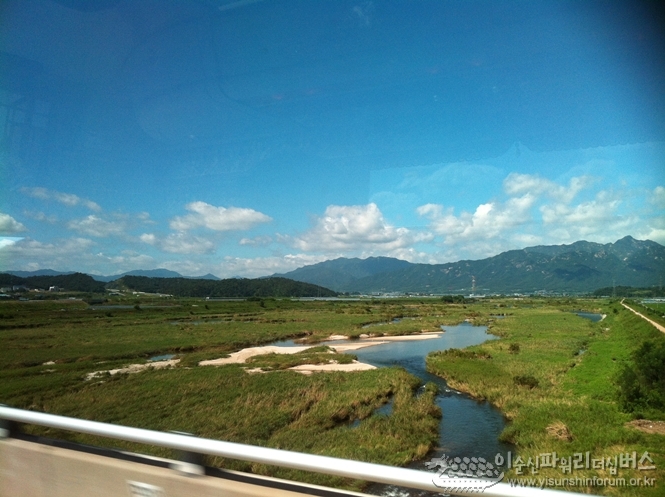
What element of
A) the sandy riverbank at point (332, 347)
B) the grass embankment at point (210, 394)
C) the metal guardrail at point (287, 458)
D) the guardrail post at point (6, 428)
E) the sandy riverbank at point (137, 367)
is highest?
the metal guardrail at point (287, 458)

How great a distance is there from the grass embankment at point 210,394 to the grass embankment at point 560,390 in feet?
5.99

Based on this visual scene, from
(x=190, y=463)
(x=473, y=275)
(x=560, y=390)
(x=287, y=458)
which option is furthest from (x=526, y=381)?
(x=473, y=275)

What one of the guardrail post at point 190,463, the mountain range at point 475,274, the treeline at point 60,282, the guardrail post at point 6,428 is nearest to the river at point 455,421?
the guardrail post at point 190,463

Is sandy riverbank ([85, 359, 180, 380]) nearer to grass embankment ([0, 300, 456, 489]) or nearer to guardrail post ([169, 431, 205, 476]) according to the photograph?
grass embankment ([0, 300, 456, 489])

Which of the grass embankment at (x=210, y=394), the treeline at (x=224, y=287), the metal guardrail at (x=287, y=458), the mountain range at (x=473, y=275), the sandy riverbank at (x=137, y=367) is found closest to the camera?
the metal guardrail at (x=287, y=458)

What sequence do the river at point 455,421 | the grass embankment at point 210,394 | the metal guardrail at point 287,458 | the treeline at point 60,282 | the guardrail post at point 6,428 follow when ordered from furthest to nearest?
the treeline at point 60,282 → the river at point 455,421 → the grass embankment at point 210,394 → the guardrail post at point 6,428 → the metal guardrail at point 287,458

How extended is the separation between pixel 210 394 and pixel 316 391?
280 centimetres

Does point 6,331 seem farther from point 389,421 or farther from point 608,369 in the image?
point 608,369

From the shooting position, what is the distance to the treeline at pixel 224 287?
27575 millimetres

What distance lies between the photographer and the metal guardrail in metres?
2.30

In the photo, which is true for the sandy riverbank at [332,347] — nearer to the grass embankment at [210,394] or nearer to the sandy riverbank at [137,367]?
the grass embankment at [210,394]

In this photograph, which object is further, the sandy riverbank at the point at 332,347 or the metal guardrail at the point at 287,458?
the sandy riverbank at the point at 332,347

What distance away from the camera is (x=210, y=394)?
10.9m

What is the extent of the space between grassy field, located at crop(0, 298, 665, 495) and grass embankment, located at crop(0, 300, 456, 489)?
0.13 feet
